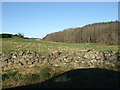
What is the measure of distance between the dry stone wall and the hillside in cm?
1678

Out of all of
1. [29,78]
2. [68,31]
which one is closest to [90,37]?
[68,31]

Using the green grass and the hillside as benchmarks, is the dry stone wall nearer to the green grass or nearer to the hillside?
the green grass

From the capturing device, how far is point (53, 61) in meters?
11.9

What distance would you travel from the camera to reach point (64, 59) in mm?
12023

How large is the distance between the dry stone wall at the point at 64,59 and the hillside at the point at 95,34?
55.0ft

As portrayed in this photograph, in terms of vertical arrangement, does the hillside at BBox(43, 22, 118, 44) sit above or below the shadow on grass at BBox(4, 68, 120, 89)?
above

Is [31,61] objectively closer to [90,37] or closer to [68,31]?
[90,37]

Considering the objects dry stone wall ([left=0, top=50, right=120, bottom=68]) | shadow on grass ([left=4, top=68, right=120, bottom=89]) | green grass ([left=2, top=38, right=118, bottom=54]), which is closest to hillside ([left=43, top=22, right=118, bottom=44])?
green grass ([left=2, top=38, right=118, bottom=54])

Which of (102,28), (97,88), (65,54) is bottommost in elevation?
(97,88)

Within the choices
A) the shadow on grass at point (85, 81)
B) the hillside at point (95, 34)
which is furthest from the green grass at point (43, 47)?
the shadow on grass at point (85, 81)

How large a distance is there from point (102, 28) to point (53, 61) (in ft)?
73.2

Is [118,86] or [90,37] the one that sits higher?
[90,37]

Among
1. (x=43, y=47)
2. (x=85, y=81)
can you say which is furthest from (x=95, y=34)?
(x=85, y=81)

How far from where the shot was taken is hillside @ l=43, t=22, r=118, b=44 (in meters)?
29.4
